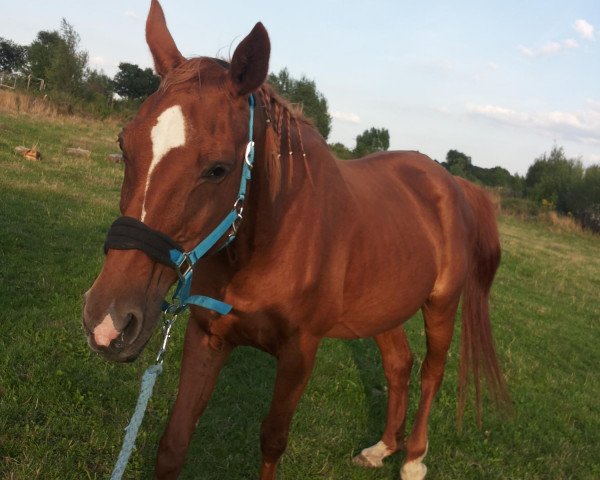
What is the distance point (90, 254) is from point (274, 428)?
4.37m

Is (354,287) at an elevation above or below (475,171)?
below

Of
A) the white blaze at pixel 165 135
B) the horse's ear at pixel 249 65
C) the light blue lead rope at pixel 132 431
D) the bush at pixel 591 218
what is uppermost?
the bush at pixel 591 218

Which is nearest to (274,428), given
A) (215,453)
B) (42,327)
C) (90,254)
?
(215,453)

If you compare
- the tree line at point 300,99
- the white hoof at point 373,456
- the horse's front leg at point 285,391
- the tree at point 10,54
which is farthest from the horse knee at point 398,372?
the tree at point 10,54

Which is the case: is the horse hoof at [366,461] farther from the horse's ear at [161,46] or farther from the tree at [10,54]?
the tree at [10,54]

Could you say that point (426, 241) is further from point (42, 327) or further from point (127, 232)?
point (42, 327)

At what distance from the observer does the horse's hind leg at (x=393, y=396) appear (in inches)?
139

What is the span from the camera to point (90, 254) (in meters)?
6.30

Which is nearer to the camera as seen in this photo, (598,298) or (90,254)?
(90,254)

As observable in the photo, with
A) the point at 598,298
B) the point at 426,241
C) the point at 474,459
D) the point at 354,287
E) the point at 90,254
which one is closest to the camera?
the point at 354,287

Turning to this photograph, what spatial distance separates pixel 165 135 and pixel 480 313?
334 centimetres

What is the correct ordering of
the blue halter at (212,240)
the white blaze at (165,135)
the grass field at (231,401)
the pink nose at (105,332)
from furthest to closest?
the grass field at (231,401)
the blue halter at (212,240)
the white blaze at (165,135)
the pink nose at (105,332)

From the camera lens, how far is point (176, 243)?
5.56ft

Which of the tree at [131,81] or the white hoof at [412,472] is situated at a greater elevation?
the tree at [131,81]
